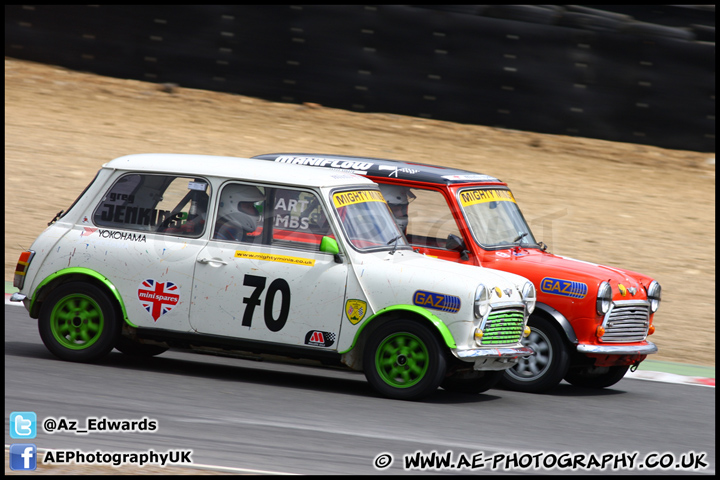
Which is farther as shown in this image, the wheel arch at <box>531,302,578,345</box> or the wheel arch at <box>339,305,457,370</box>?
the wheel arch at <box>531,302,578,345</box>

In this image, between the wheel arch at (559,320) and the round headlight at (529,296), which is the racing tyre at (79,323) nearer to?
the round headlight at (529,296)

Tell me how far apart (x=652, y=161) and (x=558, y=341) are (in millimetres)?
9236

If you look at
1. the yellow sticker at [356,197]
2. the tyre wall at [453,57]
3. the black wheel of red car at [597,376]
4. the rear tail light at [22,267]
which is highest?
the tyre wall at [453,57]

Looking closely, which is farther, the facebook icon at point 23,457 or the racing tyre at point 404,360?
the racing tyre at point 404,360

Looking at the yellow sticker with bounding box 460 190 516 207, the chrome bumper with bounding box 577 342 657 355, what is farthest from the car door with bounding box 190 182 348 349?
the chrome bumper with bounding box 577 342 657 355

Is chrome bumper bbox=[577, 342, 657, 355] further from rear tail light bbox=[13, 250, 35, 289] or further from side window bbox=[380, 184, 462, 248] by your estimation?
rear tail light bbox=[13, 250, 35, 289]

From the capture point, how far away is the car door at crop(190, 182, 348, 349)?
24.1 feet

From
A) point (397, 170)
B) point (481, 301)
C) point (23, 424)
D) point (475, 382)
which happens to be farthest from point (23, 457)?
point (397, 170)

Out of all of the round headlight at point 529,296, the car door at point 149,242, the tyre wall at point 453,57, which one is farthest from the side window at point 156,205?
the tyre wall at point 453,57

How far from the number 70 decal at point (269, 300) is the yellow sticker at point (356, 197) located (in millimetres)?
786

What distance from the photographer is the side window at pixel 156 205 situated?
302 inches

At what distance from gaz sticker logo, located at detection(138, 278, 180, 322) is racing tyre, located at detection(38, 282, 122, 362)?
0.91 feet

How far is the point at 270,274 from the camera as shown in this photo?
7.38 meters

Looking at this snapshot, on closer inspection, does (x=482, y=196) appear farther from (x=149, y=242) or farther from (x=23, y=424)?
(x=23, y=424)
